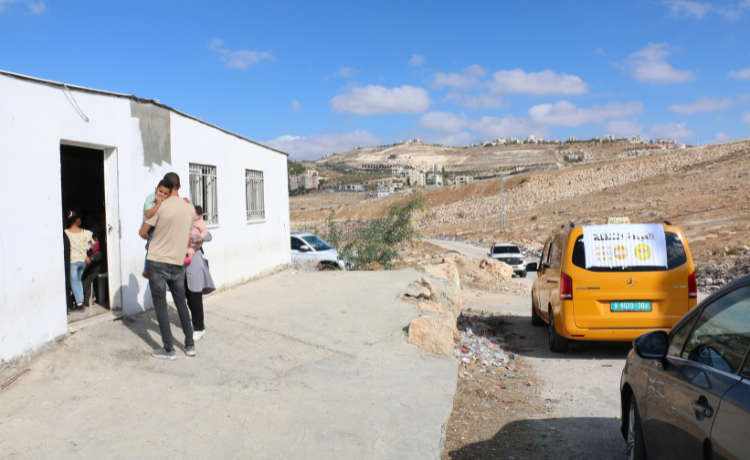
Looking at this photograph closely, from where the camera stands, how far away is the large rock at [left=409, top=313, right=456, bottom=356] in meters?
7.46

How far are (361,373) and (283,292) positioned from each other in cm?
497

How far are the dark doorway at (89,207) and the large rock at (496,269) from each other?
1562 cm

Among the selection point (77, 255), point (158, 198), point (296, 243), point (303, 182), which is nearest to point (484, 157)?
point (303, 182)

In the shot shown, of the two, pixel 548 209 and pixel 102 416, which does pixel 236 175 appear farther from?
pixel 548 209

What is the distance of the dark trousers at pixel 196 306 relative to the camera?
22.3 feet

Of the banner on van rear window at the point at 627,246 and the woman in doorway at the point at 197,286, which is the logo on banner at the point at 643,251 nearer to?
the banner on van rear window at the point at 627,246

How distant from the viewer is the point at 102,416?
183 inches

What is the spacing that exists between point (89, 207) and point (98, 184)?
0.75 meters

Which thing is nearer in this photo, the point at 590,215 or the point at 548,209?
the point at 590,215

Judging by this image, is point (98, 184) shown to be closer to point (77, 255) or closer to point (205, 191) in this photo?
point (205, 191)

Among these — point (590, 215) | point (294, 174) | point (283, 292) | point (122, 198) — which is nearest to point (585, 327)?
point (283, 292)

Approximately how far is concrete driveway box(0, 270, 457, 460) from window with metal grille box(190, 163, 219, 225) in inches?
96.6

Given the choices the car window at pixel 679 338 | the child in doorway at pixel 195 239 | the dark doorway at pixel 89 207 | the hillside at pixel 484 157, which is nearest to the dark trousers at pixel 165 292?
the child in doorway at pixel 195 239

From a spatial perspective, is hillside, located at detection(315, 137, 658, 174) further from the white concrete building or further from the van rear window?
the white concrete building
